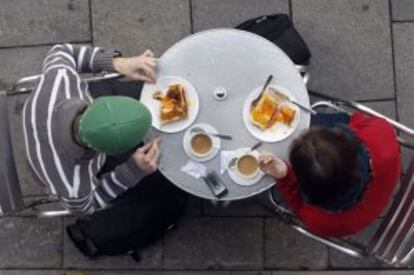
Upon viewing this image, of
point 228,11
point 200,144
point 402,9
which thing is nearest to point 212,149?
point 200,144

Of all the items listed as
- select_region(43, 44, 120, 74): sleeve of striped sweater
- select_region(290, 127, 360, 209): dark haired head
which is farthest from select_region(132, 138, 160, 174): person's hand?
select_region(290, 127, 360, 209): dark haired head

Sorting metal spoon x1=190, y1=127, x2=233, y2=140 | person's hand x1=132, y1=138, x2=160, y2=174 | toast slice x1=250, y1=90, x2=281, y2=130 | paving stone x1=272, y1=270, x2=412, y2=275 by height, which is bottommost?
paving stone x1=272, y1=270, x2=412, y2=275

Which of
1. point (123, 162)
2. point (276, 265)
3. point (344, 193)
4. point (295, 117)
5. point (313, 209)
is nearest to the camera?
point (344, 193)

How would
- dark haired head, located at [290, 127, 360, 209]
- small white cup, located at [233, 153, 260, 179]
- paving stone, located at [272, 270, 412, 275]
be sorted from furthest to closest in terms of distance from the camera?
paving stone, located at [272, 270, 412, 275]
small white cup, located at [233, 153, 260, 179]
dark haired head, located at [290, 127, 360, 209]

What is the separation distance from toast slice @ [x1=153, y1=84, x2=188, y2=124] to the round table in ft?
0.18

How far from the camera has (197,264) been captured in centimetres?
299

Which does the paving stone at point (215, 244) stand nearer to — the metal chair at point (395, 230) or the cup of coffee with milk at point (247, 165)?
the metal chair at point (395, 230)

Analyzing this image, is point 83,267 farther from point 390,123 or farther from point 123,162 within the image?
point 390,123

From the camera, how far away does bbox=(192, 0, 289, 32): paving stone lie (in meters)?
3.02

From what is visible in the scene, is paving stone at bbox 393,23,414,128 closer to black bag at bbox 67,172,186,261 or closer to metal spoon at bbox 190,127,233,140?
metal spoon at bbox 190,127,233,140

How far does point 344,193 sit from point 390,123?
0.65m

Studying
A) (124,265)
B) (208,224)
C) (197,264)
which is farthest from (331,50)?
(124,265)

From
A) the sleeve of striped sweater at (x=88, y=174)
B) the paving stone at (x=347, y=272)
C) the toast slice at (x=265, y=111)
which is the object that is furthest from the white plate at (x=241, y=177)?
the paving stone at (x=347, y=272)

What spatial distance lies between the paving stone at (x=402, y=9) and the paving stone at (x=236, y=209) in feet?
3.60
